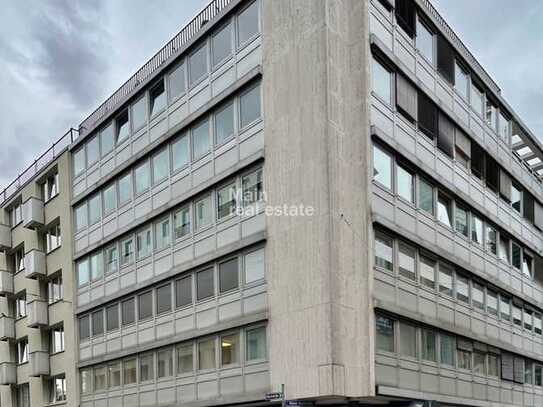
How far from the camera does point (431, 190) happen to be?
2119 centimetres

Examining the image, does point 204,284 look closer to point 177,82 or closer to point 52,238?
point 177,82

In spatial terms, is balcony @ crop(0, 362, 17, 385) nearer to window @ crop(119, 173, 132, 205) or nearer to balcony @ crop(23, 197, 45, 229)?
balcony @ crop(23, 197, 45, 229)

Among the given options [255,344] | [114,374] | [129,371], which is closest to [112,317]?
[114,374]

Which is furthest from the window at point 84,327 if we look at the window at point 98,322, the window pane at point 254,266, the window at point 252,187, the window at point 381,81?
the window at point 381,81

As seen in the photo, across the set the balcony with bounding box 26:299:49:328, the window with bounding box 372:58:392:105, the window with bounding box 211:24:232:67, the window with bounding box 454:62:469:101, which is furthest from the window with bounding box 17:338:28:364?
the window with bounding box 454:62:469:101

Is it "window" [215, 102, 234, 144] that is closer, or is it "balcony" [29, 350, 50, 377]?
"window" [215, 102, 234, 144]

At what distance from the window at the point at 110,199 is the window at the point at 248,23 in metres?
9.16

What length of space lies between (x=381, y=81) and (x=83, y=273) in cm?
1557

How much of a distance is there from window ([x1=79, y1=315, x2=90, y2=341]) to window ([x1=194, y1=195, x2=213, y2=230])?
8.60 m

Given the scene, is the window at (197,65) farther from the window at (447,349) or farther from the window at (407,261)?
the window at (447,349)

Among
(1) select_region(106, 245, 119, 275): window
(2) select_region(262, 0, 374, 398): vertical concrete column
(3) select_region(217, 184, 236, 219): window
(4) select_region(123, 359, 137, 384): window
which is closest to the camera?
(2) select_region(262, 0, 374, 398): vertical concrete column

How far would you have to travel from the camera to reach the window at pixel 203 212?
20.8 metres

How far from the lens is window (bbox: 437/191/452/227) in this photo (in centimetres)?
2157

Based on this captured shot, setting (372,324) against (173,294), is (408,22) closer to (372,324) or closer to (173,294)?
(372,324)
